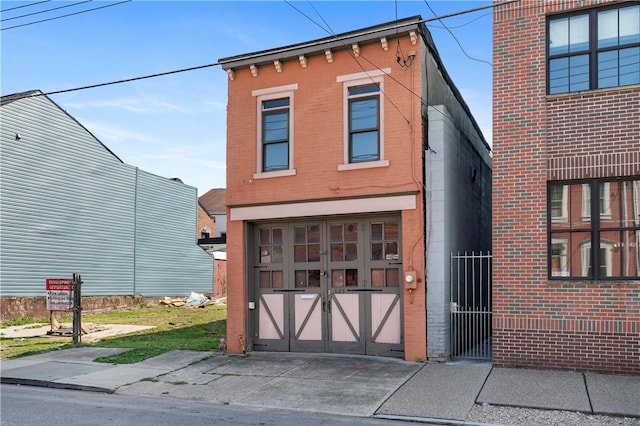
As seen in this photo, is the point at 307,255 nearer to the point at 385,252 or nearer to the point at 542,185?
the point at 385,252

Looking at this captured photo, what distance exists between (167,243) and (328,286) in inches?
741

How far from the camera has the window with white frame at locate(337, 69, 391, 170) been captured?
1228 centimetres

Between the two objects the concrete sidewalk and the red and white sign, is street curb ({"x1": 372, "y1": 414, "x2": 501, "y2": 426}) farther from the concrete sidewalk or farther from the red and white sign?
the red and white sign

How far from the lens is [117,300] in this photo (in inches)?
1024

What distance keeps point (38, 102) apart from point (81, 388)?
51.9ft

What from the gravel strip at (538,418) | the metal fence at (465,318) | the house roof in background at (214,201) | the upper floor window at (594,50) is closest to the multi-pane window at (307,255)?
the metal fence at (465,318)

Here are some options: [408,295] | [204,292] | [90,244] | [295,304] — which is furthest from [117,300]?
[408,295]

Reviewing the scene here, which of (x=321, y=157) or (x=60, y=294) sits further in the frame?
(x=60, y=294)

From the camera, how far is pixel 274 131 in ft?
44.2

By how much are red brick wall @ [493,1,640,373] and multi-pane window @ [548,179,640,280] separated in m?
0.21

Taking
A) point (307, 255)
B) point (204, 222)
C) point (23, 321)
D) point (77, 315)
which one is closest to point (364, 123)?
point (307, 255)

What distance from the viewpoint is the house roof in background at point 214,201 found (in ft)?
185

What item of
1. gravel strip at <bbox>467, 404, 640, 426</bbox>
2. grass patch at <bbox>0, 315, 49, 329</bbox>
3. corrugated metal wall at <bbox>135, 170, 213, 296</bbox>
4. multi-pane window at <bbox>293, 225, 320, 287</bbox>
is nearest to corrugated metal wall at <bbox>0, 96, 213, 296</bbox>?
corrugated metal wall at <bbox>135, 170, 213, 296</bbox>

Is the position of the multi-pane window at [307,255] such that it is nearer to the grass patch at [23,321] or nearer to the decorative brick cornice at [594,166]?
the decorative brick cornice at [594,166]
